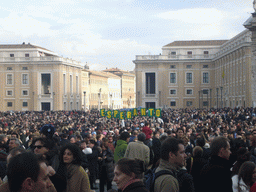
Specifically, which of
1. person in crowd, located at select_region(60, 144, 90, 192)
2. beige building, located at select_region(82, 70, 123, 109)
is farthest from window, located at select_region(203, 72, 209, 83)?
person in crowd, located at select_region(60, 144, 90, 192)

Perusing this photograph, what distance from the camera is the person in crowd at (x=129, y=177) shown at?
406cm

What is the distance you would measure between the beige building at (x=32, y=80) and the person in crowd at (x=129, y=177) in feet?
237

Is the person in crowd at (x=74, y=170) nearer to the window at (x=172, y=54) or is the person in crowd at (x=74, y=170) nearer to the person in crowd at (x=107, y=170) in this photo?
the person in crowd at (x=107, y=170)

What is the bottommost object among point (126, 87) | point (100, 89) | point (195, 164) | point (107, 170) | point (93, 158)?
point (107, 170)

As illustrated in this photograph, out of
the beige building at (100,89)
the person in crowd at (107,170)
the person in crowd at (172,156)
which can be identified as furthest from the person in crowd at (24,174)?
the beige building at (100,89)

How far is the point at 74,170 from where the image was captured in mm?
5852

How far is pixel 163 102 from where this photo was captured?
249ft

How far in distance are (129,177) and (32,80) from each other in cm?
7442

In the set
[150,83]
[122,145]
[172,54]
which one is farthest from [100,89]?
[122,145]

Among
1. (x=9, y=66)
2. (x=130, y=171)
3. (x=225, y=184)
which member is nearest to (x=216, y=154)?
(x=225, y=184)

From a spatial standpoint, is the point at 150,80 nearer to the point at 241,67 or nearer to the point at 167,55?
the point at 167,55

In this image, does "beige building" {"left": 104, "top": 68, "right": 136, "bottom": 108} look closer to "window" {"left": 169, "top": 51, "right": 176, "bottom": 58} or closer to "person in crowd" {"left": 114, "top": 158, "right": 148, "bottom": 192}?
"window" {"left": 169, "top": 51, "right": 176, "bottom": 58}

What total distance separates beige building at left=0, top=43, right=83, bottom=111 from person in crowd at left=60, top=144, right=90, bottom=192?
70.3m

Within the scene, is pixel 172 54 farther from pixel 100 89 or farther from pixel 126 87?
pixel 126 87
